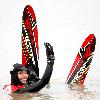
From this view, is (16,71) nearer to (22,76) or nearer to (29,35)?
(22,76)

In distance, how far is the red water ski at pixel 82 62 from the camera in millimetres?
19000

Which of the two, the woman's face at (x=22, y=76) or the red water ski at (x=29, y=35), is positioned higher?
the red water ski at (x=29, y=35)

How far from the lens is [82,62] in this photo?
19.1 metres

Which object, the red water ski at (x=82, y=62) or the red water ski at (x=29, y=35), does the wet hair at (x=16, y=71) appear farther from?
the red water ski at (x=82, y=62)

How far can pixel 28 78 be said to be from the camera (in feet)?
46.2

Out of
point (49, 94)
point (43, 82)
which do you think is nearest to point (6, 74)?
point (49, 94)

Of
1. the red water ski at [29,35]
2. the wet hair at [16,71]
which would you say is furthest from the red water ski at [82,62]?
the wet hair at [16,71]

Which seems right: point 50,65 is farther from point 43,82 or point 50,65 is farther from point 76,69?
point 76,69

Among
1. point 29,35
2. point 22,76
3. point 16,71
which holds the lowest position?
point 22,76

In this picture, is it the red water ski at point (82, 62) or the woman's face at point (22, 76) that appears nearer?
the woman's face at point (22, 76)

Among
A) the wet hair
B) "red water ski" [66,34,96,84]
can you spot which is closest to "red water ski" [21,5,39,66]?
"red water ski" [66,34,96,84]

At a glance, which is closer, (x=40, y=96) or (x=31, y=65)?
(x=40, y=96)

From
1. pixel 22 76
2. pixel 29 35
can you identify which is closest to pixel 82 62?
pixel 29 35

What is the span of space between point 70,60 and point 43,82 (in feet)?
61.9
